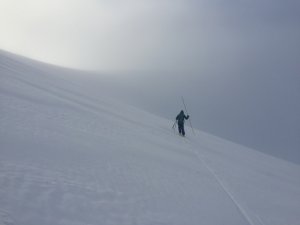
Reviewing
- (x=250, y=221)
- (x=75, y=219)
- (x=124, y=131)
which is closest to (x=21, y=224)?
(x=75, y=219)

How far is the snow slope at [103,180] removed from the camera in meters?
4.88

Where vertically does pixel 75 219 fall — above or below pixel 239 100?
below

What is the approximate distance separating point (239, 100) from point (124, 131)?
8212 centimetres

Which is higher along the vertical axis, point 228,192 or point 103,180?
point 228,192

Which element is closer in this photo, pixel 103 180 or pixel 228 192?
pixel 103 180

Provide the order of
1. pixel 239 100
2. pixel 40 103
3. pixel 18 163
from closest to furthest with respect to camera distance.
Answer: pixel 18 163 → pixel 40 103 → pixel 239 100

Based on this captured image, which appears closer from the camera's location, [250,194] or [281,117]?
[250,194]

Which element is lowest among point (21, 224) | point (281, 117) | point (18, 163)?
point (21, 224)

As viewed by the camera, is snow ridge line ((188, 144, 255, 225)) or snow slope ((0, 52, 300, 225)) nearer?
snow slope ((0, 52, 300, 225))

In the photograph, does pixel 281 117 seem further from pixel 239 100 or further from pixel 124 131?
pixel 124 131

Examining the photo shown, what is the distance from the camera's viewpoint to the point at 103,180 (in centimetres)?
630

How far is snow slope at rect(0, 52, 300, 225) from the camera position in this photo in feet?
16.0

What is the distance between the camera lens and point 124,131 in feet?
40.5

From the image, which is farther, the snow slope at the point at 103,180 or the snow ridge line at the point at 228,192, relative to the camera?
the snow ridge line at the point at 228,192
